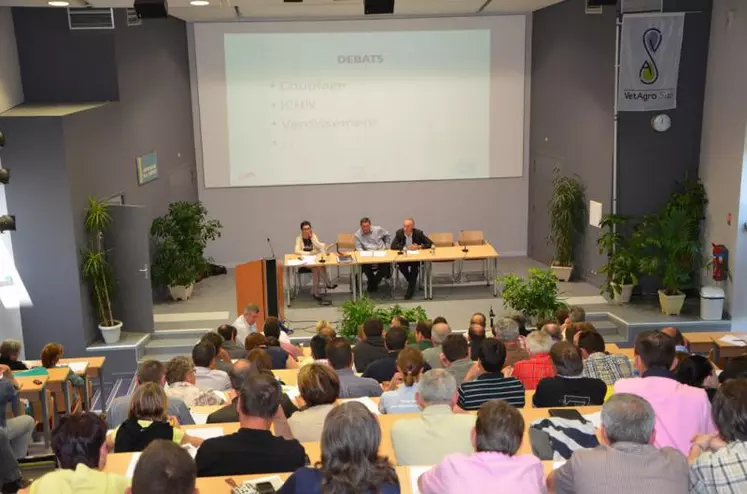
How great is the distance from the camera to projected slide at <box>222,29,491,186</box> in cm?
1222

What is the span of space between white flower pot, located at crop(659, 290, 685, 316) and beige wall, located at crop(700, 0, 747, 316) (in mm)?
537

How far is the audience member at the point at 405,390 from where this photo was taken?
4504 mm

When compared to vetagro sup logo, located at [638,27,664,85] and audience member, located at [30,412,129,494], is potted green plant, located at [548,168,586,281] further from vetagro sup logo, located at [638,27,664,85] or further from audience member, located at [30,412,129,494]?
audience member, located at [30,412,129,494]

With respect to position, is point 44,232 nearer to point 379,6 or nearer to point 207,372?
point 207,372

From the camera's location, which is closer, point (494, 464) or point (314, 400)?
point (494, 464)

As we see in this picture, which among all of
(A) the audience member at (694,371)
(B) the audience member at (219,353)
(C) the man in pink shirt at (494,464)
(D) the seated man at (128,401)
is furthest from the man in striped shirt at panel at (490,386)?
(B) the audience member at (219,353)

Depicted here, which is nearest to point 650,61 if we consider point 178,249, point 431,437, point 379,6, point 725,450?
point 379,6

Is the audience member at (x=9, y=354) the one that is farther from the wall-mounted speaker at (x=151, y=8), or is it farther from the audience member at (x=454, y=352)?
the audience member at (x=454, y=352)

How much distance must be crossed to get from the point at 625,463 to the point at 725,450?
415 millimetres

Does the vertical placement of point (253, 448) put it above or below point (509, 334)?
above

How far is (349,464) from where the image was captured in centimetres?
272

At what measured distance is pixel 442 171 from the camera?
12812 millimetres

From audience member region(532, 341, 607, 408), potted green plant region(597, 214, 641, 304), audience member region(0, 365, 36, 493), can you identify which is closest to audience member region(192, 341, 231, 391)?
audience member region(0, 365, 36, 493)

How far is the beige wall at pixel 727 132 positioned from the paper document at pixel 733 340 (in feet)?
6.34
